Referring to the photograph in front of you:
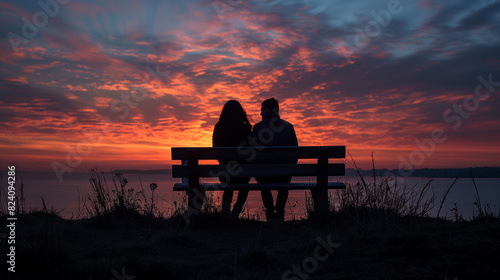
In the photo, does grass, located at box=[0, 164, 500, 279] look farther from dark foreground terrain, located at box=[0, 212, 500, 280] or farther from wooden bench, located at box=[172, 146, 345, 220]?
wooden bench, located at box=[172, 146, 345, 220]

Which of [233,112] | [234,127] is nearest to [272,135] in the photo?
[234,127]

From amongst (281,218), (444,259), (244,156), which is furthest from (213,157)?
(444,259)

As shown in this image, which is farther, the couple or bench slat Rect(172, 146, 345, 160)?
the couple

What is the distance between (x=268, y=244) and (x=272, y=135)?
9.39 ft

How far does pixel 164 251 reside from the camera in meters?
4.09

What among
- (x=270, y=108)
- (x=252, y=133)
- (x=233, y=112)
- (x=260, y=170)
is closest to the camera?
(x=260, y=170)

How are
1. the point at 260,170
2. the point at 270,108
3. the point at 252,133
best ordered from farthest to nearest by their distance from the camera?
the point at 270,108 < the point at 252,133 < the point at 260,170

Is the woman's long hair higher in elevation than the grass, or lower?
higher

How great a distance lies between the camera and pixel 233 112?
666 centimetres

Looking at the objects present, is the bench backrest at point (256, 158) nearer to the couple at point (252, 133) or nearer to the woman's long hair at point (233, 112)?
the couple at point (252, 133)

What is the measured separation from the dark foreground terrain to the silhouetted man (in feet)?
5.86

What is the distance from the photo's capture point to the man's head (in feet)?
22.9

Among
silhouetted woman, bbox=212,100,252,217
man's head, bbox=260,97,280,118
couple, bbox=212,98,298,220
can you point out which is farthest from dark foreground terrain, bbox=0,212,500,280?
man's head, bbox=260,97,280,118

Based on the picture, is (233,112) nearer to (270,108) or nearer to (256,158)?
(270,108)
